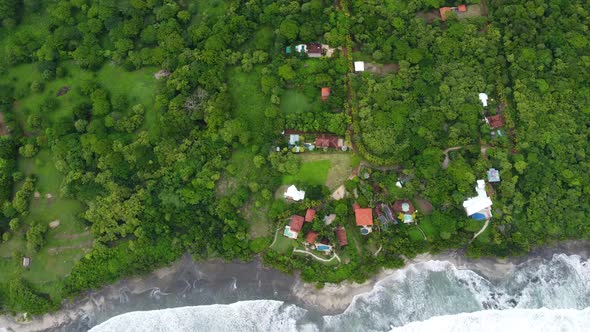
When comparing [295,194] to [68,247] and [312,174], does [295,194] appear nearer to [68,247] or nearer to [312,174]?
→ [312,174]

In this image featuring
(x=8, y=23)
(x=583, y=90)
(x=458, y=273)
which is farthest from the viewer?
(x=8, y=23)

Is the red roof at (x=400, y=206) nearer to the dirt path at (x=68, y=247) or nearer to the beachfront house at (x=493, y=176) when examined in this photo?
the beachfront house at (x=493, y=176)

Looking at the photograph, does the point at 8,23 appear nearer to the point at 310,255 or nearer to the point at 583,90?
the point at 310,255

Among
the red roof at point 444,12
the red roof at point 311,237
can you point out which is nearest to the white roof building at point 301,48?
the red roof at point 444,12

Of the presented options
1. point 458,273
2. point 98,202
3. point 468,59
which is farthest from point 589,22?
point 98,202

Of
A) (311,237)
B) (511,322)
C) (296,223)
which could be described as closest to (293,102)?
(296,223)

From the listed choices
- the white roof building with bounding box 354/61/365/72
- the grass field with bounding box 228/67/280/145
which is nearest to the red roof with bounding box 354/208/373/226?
the grass field with bounding box 228/67/280/145
